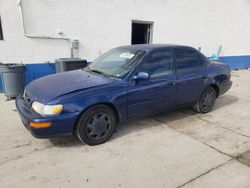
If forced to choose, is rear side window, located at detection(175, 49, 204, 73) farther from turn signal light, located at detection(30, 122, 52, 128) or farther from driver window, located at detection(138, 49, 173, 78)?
turn signal light, located at detection(30, 122, 52, 128)

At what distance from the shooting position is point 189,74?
4102 mm

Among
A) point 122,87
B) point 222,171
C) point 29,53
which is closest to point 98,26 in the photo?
point 29,53

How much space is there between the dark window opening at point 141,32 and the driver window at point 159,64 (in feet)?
14.7

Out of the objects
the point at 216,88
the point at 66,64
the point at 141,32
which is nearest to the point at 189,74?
the point at 216,88

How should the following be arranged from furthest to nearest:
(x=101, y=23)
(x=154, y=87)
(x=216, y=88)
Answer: (x=101, y=23)
(x=216, y=88)
(x=154, y=87)

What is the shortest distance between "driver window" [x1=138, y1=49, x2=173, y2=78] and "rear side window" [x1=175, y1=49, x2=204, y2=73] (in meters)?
0.20

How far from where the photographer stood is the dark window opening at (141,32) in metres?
8.20

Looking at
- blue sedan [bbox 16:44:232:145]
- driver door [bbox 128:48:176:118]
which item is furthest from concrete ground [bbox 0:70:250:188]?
driver door [bbox 128:48:176:118]

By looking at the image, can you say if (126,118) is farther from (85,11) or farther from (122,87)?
(85,11)

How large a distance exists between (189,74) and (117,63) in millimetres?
1453

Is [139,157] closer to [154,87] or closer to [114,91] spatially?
[114,91]

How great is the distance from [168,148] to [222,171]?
0.80m

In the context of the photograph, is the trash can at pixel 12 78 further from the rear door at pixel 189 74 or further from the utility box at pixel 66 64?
the rear door at pixel 189 74

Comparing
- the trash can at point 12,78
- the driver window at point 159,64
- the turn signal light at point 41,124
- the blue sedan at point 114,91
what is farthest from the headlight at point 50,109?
the trash can at point 12,78
